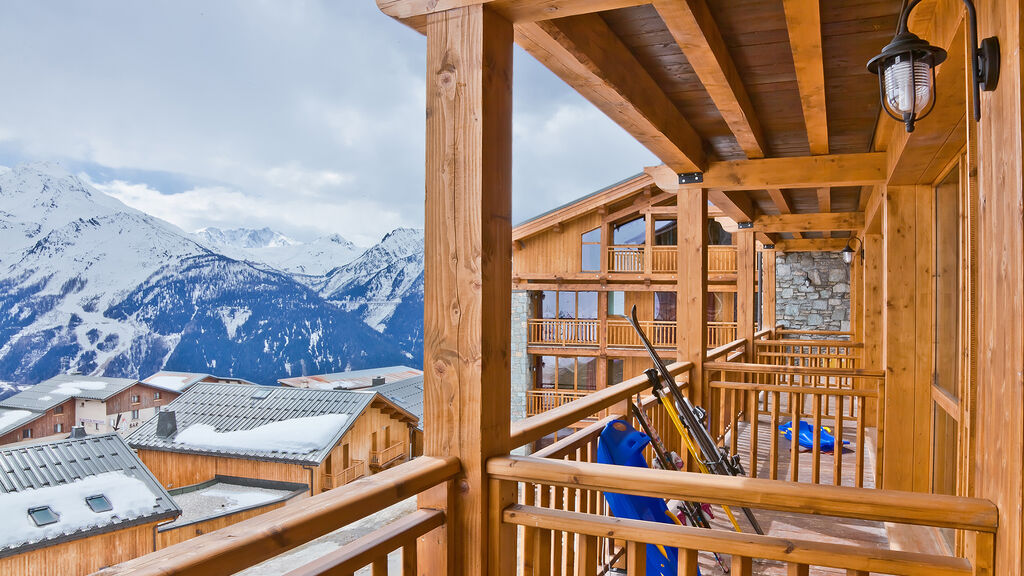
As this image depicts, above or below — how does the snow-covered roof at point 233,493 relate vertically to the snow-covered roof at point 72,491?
below

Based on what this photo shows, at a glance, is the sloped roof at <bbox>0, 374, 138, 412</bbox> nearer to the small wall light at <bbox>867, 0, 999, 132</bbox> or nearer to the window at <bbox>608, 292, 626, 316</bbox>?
the window at <bbox>608, 292, 626, 316</bbox>

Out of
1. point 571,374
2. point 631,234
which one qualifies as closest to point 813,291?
point 631,234

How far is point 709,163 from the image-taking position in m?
4.27

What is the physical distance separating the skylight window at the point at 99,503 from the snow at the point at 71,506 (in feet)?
0.15

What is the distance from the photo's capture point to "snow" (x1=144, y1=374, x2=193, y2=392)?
16930mm

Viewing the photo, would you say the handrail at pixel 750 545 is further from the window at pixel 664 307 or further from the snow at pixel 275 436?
the snow at pixel 275 436

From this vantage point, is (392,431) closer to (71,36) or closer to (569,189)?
(71,36)

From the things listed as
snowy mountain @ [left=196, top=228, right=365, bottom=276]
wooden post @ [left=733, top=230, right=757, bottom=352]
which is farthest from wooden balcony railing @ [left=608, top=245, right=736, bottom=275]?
snowy mountain @ [left=196, top=228, right=365, bottom=276]

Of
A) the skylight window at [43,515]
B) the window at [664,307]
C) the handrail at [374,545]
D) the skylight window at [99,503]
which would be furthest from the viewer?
the window at [664,307]

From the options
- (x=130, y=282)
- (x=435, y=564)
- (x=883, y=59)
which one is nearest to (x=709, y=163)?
(x=883, y=59)

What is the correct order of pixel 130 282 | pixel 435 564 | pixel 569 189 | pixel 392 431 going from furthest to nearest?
1. pixel 569 189
2. pixel 130 282
3. pixel 392 431
4. pixel 435 564

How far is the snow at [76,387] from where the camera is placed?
1219 centimetres

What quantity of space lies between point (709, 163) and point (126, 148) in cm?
3312

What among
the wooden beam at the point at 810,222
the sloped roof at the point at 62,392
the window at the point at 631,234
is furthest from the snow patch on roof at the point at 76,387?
the wooden beam at the point at 810,222
